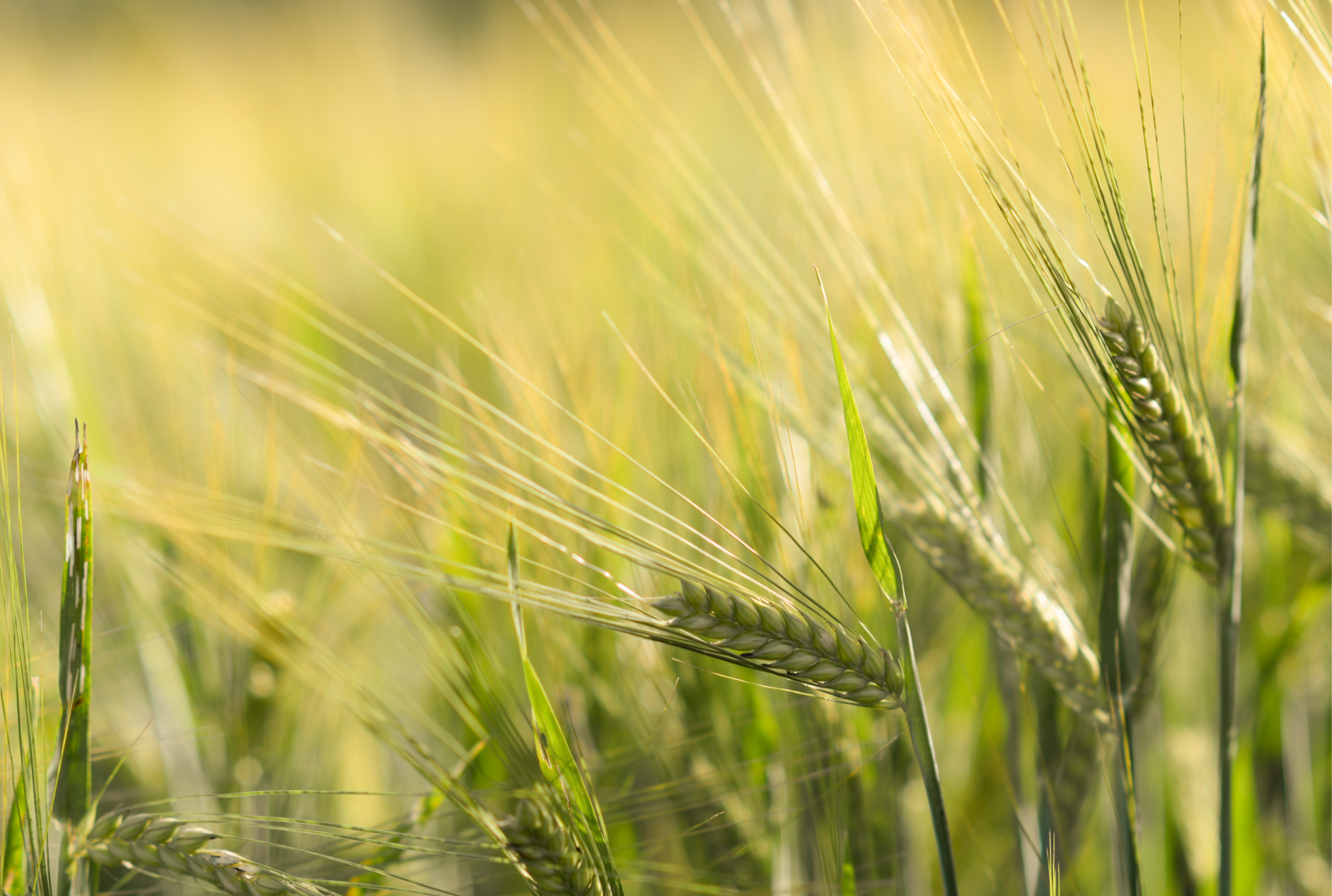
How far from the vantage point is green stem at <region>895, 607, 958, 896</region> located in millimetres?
239

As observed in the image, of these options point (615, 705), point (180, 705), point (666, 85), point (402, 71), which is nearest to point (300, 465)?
point (180, 705)

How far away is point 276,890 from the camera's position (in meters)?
0.24

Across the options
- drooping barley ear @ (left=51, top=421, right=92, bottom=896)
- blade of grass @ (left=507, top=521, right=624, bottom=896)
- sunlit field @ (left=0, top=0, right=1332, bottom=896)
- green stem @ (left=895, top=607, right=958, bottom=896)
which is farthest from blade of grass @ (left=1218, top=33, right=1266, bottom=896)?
drooping barley ear @ (left=51, top=421, right=92, bottom=896)

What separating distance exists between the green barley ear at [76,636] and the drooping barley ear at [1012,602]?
0.29 meters

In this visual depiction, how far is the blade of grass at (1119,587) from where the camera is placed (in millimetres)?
290

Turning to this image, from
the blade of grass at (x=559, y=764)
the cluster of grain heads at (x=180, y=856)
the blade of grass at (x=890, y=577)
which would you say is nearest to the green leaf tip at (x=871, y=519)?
the blade of grass at (x=890, y=577)

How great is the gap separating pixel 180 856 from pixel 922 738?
23 centimetres

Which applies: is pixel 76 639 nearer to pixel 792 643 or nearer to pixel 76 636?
pixel 76 636

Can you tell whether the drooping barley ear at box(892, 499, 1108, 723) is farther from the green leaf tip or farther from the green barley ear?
the green barley ear

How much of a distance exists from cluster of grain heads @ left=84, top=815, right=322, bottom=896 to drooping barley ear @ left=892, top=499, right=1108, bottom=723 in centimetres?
26

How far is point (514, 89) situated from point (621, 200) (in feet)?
1.60

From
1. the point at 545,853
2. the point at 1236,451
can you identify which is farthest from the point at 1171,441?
the point at 545,853

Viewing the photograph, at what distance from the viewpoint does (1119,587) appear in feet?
0.96

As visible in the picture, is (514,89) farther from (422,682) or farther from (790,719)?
(790,719)
